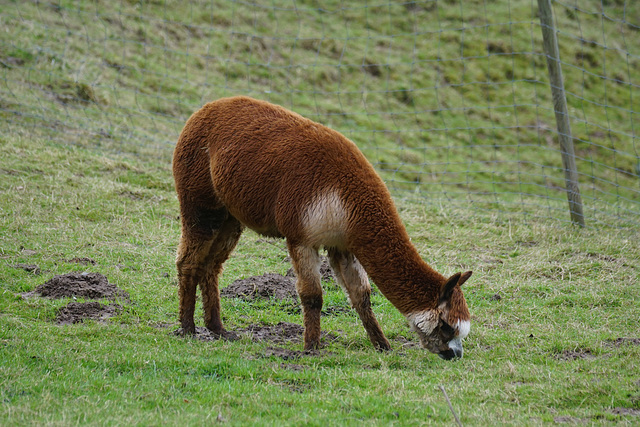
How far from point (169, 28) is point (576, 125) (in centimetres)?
972

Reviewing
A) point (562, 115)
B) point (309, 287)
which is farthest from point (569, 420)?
point (562, 115)

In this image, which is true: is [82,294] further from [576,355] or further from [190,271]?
[576,355]

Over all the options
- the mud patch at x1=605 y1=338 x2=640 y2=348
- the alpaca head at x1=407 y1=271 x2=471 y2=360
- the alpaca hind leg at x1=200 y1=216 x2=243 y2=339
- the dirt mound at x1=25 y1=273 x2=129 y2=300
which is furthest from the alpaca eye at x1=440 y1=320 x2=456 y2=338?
the dirt mound at x1=25 y1=273 x2=129 y2=300

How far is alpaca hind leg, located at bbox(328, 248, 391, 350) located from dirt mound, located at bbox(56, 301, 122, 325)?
2.13 meters

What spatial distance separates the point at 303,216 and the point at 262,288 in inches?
73.4

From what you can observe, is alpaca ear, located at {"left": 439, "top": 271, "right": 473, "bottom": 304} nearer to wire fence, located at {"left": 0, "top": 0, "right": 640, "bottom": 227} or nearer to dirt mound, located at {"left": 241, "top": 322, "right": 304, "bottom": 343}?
dirt mound, located at {"left": 241, "top": 322, "right": 304, "bottom": 343}

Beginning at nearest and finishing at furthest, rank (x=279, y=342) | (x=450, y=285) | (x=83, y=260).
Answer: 1. (x=450, y=285)
2. (x=279, y=342)
3. (x=83, y=260)

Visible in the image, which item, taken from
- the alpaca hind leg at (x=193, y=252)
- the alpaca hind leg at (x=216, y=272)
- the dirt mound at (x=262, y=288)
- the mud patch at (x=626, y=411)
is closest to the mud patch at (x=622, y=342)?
the mud patch at (x=626, y=411)

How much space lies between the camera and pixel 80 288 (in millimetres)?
6465

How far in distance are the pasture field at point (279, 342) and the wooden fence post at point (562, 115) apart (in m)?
0.42

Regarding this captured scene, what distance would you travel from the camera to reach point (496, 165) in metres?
14.0

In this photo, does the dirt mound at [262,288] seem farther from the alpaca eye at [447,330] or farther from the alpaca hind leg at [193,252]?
the alpaca eye at [447,330]

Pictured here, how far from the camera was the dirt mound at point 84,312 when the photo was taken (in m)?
5.87

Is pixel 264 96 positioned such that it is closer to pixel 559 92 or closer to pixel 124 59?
pixel 124 59
